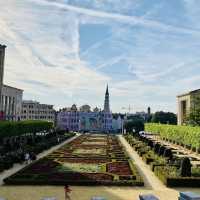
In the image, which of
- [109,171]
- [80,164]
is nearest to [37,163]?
[80,164]

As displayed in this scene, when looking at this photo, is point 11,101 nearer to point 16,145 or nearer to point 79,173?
point 16,145

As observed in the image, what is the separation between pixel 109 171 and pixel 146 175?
3329 millimetres

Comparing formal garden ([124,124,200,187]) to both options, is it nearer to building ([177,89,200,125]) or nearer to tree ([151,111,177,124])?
building ([177,89,200,125])

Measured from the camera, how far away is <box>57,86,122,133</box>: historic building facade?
169m

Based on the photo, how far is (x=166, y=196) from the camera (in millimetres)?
25047

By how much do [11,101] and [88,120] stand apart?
50.3m

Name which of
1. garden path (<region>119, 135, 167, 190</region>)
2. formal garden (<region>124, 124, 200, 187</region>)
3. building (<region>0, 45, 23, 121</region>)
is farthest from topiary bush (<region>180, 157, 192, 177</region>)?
building (<region>0, 45, 23, 121</region>)

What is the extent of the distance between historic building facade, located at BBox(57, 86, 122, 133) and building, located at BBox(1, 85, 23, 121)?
36.1 meters

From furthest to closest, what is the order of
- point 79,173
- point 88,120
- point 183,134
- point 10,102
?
1. point 88,120
2. point 10,102
3. point 183,134
4. point 79,173

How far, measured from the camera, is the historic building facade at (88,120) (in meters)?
169

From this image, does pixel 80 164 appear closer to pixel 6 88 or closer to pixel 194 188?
pixel 194 188

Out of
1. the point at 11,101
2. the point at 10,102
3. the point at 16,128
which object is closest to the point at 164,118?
the point at 11,101

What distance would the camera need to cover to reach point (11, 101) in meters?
127

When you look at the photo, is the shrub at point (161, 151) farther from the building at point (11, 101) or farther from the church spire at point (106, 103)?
the church spire at point (106, 103)
